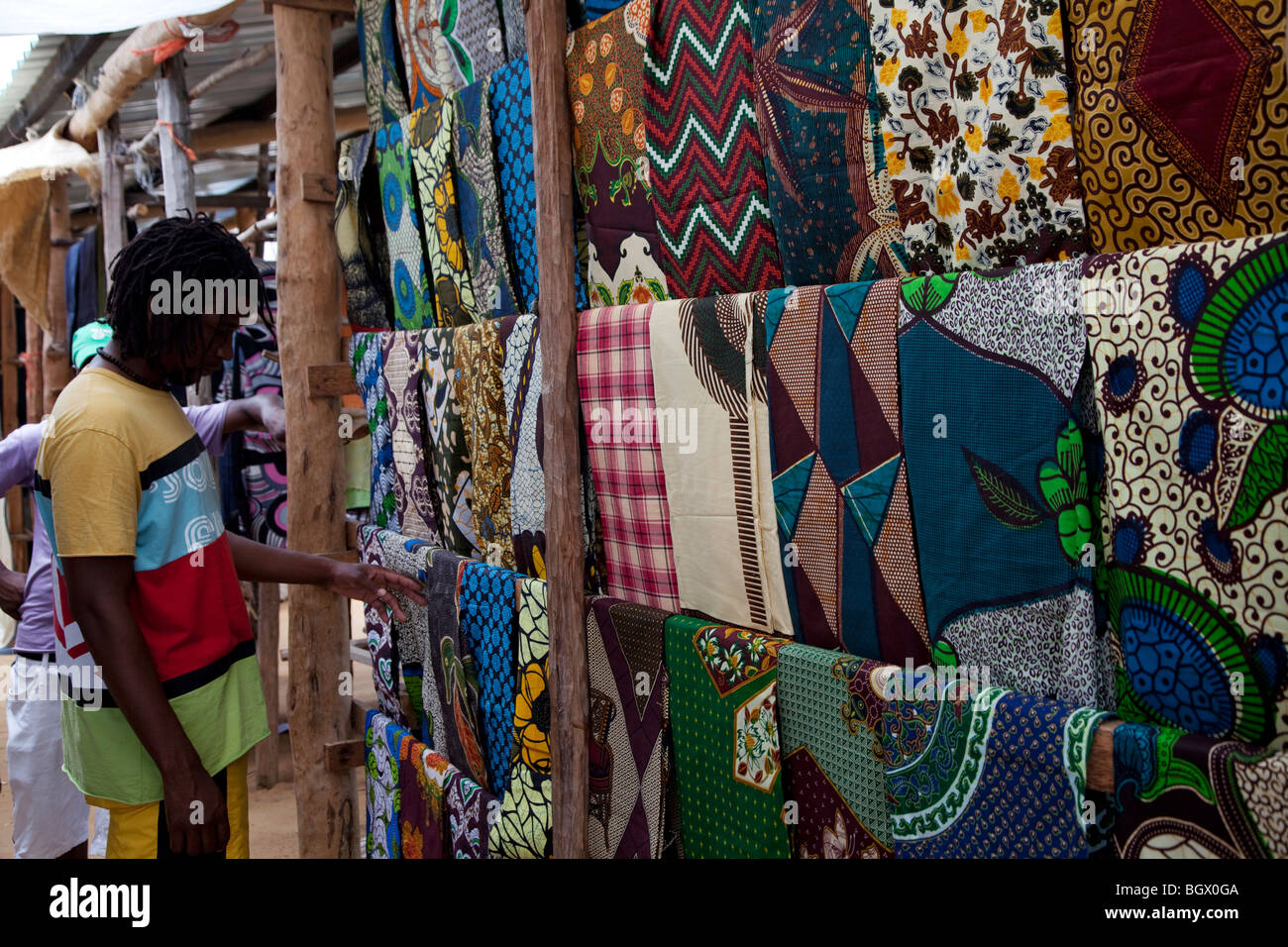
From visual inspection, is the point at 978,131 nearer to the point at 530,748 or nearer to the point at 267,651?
the point at 530,748

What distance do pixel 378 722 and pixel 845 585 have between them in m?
2.18

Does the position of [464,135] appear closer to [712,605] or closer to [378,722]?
[712,605]

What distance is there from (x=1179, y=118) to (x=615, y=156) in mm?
1249

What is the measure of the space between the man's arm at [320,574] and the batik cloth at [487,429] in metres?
0.38

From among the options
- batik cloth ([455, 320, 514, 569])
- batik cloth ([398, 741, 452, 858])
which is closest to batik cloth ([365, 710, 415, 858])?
batik cloth ([398, 741, 452, 858])

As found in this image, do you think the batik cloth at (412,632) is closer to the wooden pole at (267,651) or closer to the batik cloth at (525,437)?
the batik cloth at (525,437)

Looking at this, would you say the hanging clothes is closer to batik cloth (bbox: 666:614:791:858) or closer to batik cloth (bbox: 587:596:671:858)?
batik cloth (bbox: 587:596:671:858)

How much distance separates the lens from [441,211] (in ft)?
10.2

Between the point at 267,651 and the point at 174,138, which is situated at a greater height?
the point at 174,138

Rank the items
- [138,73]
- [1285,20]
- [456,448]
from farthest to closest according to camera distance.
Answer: [138,73]
[456,448]
[1285,20]

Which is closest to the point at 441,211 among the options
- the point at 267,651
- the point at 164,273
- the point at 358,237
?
the point at 358,237

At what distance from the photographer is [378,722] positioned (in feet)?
Answer: 11.9

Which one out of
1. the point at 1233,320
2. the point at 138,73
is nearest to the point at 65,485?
the point at 1233,320

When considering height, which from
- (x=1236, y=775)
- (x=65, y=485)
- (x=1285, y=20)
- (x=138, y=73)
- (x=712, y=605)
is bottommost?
(x=1236, y=775)
